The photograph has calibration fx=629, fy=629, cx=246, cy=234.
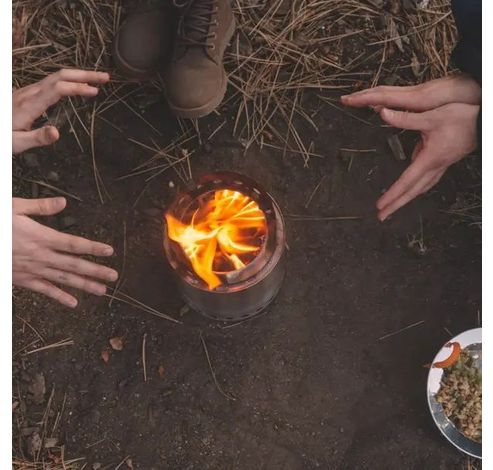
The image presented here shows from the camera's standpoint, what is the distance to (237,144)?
2.65m

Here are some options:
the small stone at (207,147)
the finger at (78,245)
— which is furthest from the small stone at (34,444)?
the small stone at (207,147)

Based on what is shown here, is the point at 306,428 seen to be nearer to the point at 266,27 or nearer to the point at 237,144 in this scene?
the point at 237,144

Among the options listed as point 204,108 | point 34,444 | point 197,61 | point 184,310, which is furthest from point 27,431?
point 197,61

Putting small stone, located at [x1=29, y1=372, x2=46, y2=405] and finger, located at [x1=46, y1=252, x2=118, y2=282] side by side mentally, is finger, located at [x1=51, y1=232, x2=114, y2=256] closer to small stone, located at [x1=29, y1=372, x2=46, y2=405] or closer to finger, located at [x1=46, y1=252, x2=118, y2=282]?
finger, located at [x1=46, y1=252, x2=118, y2=282]

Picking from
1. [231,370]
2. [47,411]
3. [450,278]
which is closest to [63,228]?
[47,411]

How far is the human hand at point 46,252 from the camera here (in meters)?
1.85

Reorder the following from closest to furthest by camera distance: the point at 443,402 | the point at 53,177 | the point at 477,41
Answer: the point at 477,41
the point at 443,402
the point at 53,177

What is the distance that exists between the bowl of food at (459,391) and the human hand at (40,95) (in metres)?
1.64

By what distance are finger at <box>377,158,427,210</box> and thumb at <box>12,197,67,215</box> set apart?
0.99 m

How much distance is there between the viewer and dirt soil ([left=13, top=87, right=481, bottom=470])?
8.07 ft

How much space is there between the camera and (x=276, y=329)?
2551 millimetres

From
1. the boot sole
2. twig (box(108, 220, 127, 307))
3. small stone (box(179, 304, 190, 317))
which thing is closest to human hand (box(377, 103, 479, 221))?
the boot sole

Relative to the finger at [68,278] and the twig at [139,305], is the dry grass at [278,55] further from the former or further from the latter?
the finger at [68,278]

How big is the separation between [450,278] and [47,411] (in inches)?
67.1
